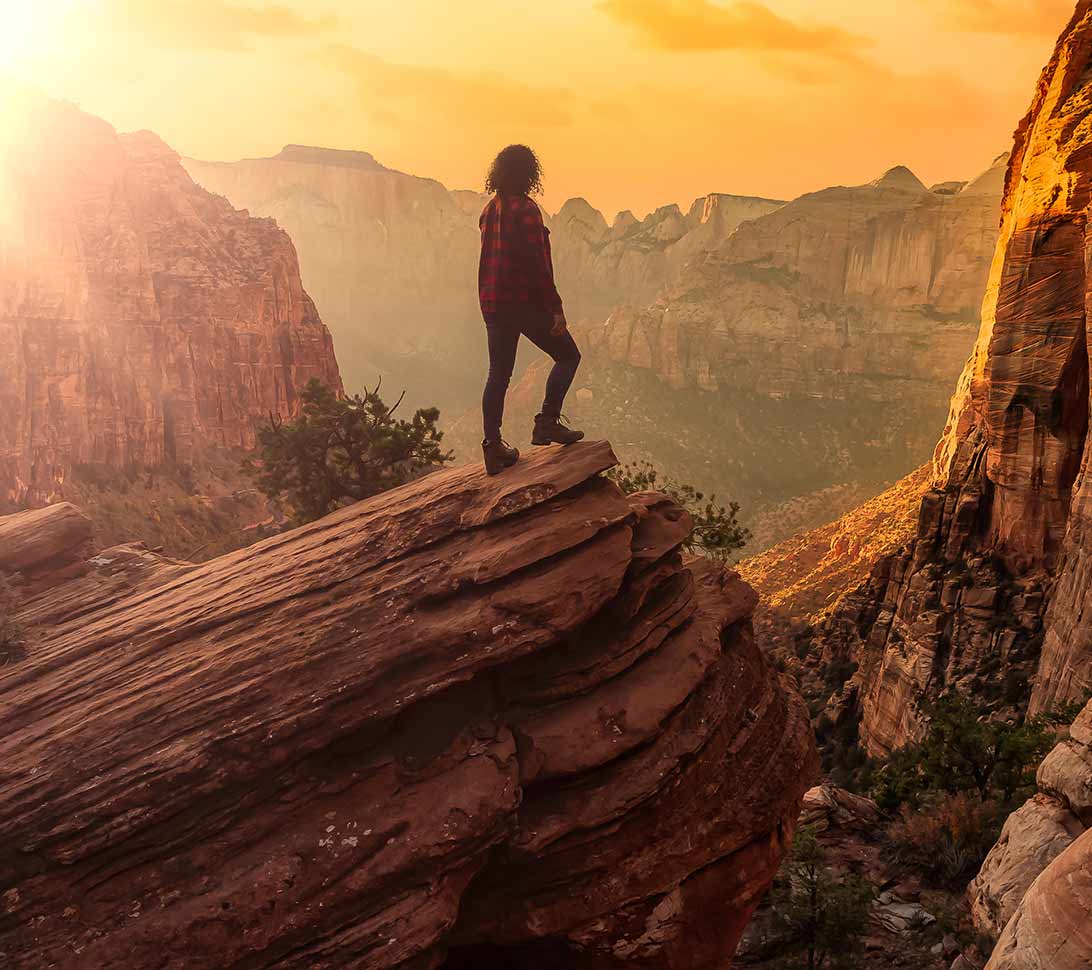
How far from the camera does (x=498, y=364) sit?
32.1 feet

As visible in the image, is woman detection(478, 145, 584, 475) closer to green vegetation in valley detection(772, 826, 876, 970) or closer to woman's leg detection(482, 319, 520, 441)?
woman's leg detection(482, 319, 520, 441)

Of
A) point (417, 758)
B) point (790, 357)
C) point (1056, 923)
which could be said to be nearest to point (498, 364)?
point (417, 758)

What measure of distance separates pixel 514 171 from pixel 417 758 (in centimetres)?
684

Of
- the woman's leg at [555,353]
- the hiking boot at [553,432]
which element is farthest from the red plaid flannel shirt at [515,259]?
the hiking boot at [553,432]

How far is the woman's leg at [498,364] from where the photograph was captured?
379 inches

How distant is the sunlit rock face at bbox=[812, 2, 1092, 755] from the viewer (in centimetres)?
3378

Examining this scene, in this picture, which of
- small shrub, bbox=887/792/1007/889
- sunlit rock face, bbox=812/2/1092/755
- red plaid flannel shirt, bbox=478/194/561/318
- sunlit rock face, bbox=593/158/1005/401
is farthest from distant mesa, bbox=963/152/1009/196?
red plaid flannel shirt, bbox=478/194/561/318

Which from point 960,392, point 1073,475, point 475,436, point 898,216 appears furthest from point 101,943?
point 898,216

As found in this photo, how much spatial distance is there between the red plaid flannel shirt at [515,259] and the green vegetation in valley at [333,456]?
30.4 ft

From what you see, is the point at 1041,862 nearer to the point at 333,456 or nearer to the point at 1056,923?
the point at 1056,923

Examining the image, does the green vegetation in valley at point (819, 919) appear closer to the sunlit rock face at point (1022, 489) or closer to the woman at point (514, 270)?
the woman at point (514, 270)

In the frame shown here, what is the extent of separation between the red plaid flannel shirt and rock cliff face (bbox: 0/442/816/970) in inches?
83.6

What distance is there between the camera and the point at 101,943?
660cm

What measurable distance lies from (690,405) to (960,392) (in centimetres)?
6753
